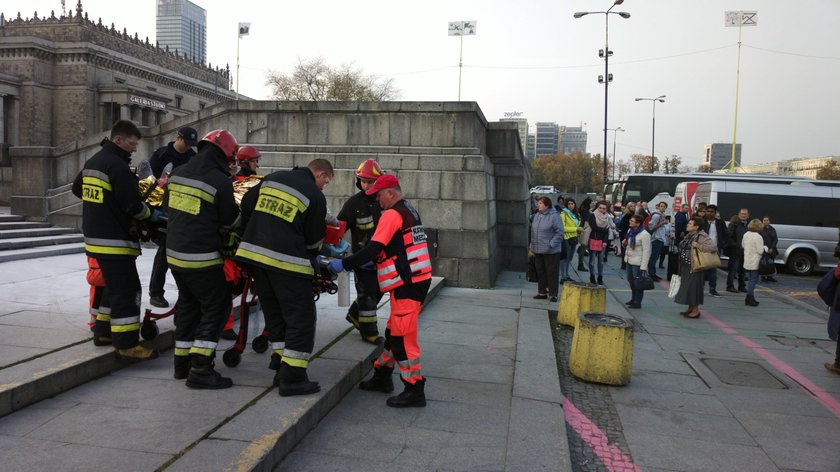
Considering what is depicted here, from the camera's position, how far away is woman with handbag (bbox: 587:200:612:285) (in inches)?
480

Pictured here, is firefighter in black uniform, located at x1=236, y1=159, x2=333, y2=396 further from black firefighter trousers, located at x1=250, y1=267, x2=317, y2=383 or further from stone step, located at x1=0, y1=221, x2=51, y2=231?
stone step, located at x1=0, y1=221, x2=51, y2=231

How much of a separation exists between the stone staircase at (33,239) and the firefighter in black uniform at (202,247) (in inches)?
251

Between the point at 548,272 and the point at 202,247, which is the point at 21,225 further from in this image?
the point at 548,272

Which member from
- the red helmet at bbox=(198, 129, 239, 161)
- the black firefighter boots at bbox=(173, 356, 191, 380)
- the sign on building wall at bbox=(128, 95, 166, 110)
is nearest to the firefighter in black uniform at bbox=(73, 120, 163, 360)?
the black firefighter boots at bbox=(173, 356, 191, 380)

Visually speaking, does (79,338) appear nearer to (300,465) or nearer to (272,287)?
(272,287)

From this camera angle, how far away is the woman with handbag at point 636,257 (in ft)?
33.1

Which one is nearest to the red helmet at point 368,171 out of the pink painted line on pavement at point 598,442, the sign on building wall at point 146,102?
the pink painted line on pavement at point 598,442

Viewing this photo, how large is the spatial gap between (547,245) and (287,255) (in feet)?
21.4

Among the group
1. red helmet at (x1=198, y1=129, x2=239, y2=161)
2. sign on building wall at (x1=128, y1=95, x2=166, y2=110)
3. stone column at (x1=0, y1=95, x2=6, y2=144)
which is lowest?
red helmet at (x1=198, y1=129, x2=239, y2=161)

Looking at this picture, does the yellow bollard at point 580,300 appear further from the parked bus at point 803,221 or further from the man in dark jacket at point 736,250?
the parked bus at point 803,221

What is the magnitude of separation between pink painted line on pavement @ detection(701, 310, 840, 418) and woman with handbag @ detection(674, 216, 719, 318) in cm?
42

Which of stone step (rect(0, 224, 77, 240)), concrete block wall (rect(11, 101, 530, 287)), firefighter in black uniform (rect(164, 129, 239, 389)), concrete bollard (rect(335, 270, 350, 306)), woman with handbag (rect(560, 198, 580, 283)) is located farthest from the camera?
woman with handbag (rect(560, 198, 580, 283))

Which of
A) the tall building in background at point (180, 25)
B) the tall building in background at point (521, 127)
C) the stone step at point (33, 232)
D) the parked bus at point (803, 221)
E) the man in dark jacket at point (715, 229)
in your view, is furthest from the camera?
the tall building in background at point (180, 25)

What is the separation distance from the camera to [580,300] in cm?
821
